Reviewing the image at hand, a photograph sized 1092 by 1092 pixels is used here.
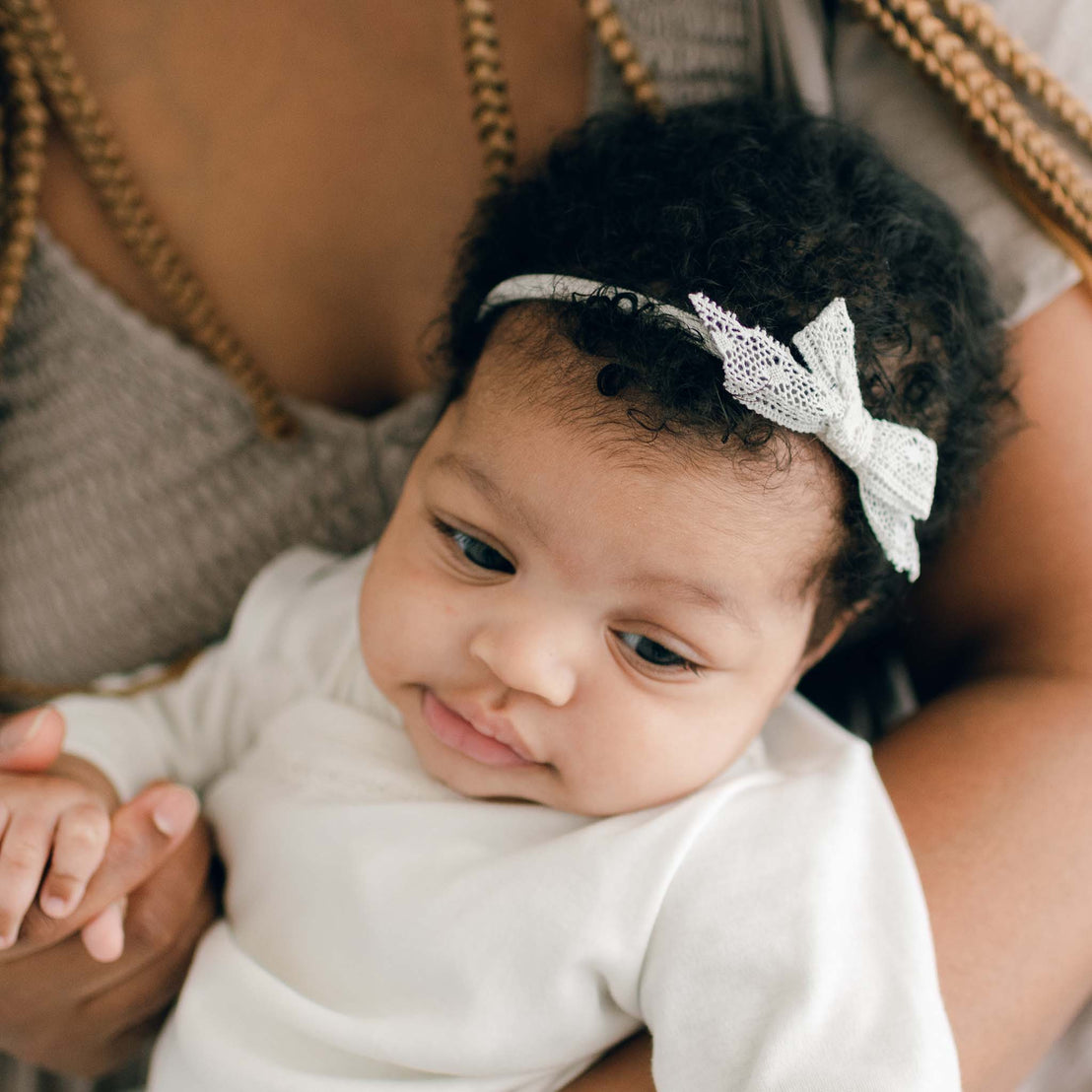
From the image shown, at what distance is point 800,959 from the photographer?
64 centimetres

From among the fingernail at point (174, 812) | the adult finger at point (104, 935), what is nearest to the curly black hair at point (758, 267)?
the fingernail at point (174, 812)

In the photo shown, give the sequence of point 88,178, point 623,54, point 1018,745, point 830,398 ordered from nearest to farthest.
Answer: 1. point 830,398
2. point 1018,745
3. point 623,54
4. point 88,178

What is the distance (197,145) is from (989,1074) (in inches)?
45.9

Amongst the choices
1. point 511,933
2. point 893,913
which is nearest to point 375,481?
point 511,933

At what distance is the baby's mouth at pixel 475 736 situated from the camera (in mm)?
728

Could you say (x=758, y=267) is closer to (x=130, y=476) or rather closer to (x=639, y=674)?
(x=639, y=674)

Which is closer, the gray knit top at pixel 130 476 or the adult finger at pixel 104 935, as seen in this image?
the adult finger at pixel 104 935

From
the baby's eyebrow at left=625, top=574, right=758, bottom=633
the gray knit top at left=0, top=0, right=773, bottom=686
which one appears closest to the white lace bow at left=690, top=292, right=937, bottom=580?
the baby's eyebrow at left=625, top=574, right=758, bottom=633

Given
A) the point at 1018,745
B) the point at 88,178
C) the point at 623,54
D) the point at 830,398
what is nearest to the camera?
the point at 830,398

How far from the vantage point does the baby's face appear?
2.15ft

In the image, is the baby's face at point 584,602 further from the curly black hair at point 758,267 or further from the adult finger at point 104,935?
the adult finger at point 104,935

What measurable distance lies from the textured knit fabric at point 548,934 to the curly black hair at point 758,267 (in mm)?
228

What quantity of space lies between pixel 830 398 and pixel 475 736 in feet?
1.32

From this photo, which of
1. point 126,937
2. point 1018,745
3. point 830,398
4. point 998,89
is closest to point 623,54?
point 998,89
